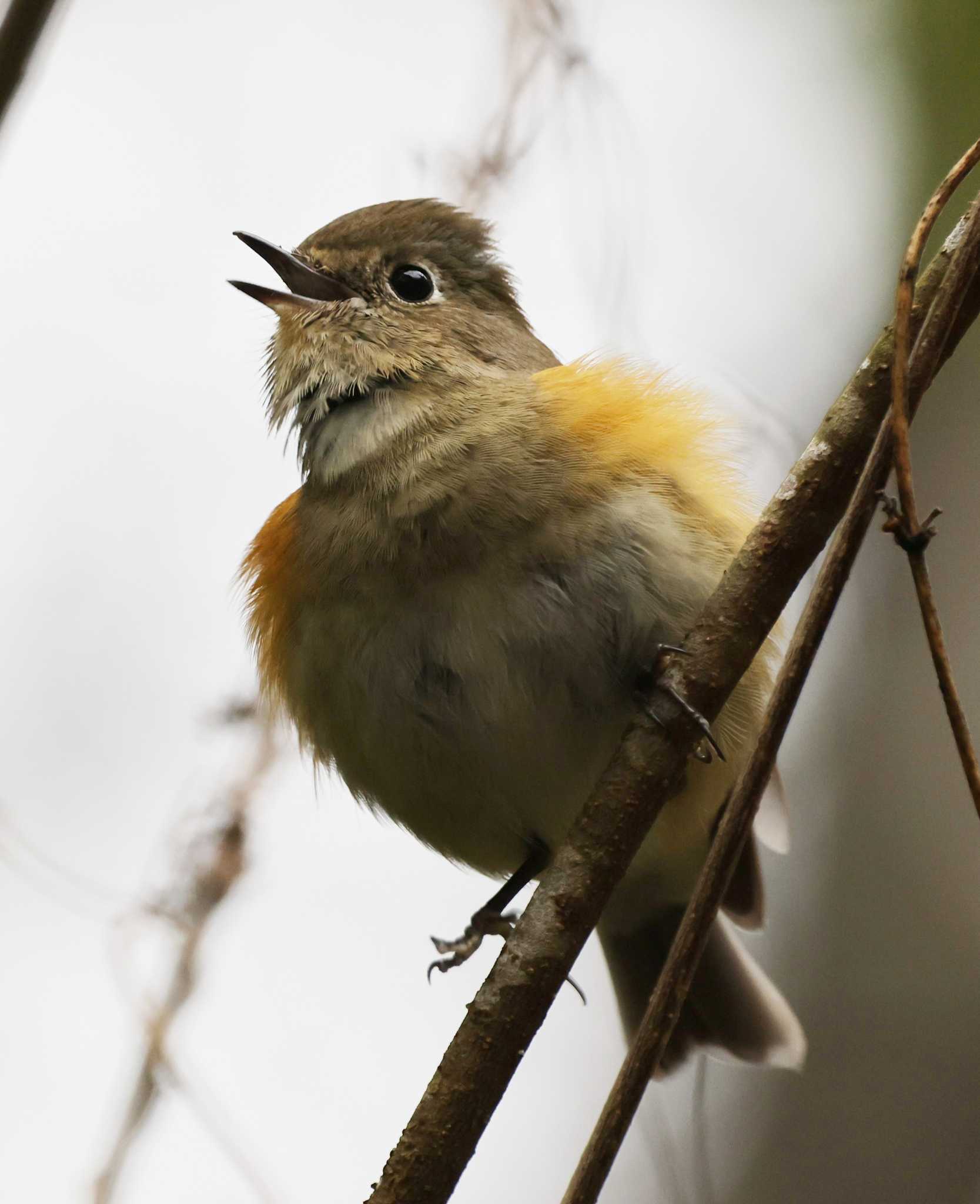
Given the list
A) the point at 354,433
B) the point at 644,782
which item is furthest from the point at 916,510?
the point at 354,433

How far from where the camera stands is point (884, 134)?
667 centimetres

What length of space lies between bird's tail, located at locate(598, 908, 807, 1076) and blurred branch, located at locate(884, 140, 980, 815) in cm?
273

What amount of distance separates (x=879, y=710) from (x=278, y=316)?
2967 millimetres

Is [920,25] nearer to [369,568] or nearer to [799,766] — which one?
[799,766]

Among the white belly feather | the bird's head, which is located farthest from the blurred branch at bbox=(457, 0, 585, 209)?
the white belly feather

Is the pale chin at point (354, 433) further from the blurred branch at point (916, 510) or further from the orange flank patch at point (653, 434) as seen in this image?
the blurred branch at point (916, 510)

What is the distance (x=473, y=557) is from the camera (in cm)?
383

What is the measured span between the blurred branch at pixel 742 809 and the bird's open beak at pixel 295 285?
8.02 ft

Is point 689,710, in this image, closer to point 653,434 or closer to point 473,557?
point 473,557

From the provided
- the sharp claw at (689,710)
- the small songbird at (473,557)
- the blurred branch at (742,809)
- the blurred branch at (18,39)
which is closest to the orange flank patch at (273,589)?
the small songbird at (473,557)

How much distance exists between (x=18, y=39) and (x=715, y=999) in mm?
4096

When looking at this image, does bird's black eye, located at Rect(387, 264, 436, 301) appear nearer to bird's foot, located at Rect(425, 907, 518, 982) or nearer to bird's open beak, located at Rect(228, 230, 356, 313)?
bird's open beak, located at Rect(228, 230, 356, 313)

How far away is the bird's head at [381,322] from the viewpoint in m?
4.36

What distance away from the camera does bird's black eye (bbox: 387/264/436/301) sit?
4.71 meters
